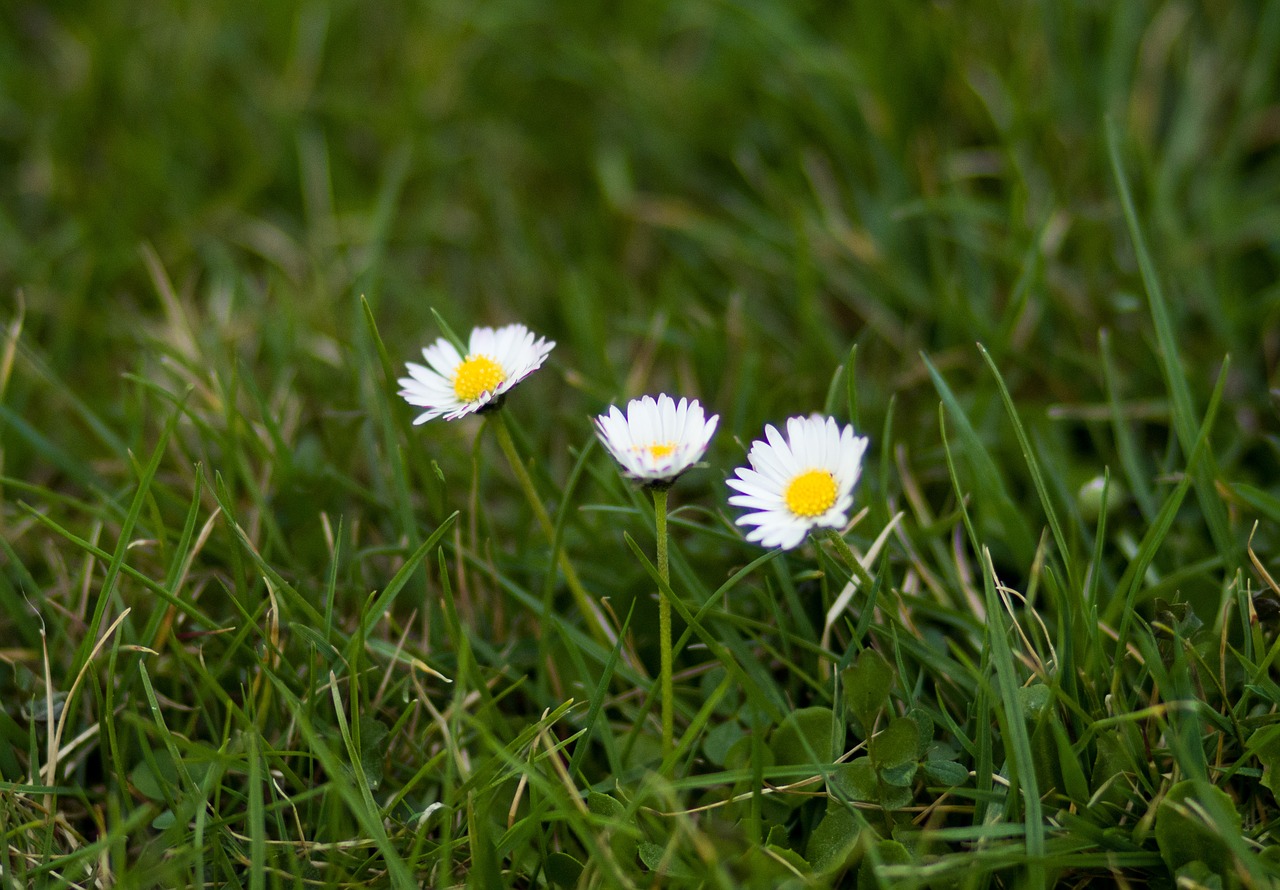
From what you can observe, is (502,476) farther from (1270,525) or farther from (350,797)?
(1270,525)

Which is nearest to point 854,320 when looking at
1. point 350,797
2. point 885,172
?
point 885,172

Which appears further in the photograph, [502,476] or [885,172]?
[885,172]

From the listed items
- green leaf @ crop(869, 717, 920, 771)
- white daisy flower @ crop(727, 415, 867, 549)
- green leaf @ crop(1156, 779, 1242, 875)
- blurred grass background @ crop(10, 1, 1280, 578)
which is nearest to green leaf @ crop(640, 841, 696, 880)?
green leaf @ crop(869, 717, 920, 771)

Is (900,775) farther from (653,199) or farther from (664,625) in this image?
(653,199)

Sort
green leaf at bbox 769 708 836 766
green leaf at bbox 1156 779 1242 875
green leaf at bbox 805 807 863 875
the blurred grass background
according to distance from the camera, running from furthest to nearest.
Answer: the blurred grass background, green leaf at bbox 769 708 836 766, green leaf at bbox 805 807 863 875, green leaf at bbox 1156 779 1242 875

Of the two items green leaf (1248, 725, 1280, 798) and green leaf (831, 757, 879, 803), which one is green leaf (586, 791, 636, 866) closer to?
green leaf (831, 757, 879, 803)

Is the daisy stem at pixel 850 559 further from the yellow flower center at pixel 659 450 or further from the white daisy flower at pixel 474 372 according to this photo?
the white daisy flower at pixel 474 372

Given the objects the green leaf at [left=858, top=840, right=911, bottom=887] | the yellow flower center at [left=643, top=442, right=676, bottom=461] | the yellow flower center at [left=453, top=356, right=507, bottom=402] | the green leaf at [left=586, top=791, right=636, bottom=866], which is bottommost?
the green leaf at [left=858, top=840, right=911, bottom=887]

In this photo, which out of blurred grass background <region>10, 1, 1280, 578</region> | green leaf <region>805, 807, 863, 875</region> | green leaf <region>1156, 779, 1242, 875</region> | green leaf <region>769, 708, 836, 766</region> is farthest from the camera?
blurred grass background <region>10, 1, 1280, 578</region>
